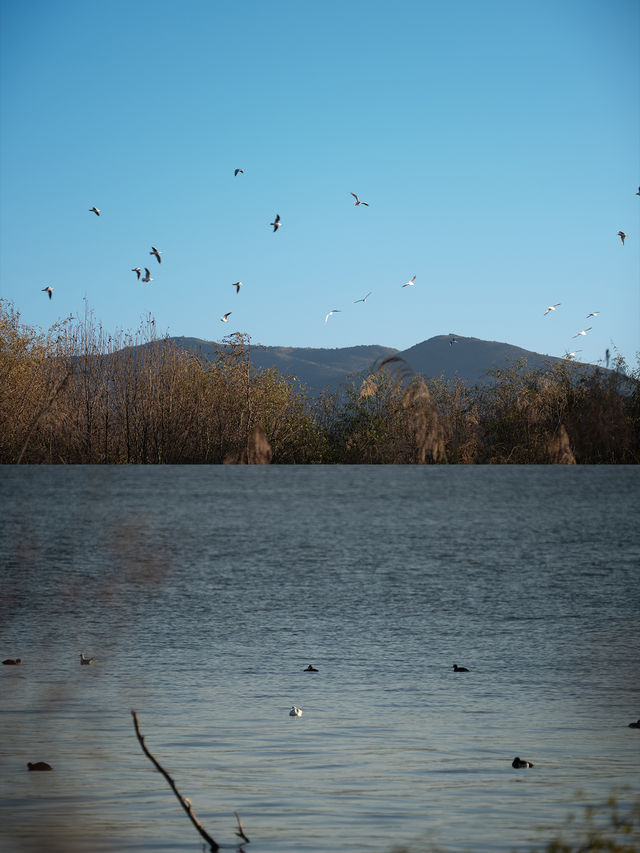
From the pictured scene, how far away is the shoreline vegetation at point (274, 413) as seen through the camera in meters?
41.5

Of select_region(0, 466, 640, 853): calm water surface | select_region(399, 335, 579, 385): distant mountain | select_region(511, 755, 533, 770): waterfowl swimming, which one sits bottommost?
select_region(0, 466, 640, 853): calm water surface

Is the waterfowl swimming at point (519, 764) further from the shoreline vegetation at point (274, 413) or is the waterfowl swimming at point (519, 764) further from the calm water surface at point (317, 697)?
the shoreline vegetation at point (274, 413)

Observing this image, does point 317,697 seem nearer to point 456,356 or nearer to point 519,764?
point 519,764

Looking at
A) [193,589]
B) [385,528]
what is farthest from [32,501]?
[193,589]

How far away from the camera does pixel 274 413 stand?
4362cm

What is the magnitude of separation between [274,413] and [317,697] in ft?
116

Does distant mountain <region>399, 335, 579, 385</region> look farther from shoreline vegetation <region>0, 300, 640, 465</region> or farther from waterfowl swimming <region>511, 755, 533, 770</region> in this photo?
waterfowl swimming <region>511, 755, 533, 770</region>

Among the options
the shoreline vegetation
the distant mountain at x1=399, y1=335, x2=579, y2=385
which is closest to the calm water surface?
the shoreline vegetation

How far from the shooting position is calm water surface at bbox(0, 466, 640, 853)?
5.33 metres

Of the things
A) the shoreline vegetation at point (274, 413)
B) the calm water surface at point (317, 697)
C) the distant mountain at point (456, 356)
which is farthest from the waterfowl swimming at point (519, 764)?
the distant mountain at point (456, 356)

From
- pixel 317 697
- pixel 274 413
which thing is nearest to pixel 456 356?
pixel 274 413

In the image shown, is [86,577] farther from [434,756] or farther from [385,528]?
[385,528]

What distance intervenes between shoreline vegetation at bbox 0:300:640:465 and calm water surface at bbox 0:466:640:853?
15.8m

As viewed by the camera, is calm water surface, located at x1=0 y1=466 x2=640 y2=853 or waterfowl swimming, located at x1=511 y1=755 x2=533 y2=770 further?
waterfowl swimming, located at x1=511 y1=755 x2=533 y2=770
